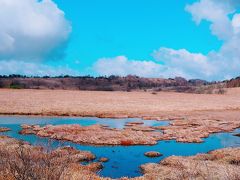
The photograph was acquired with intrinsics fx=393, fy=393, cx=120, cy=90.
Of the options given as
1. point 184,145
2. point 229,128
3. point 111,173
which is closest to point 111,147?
point 184,145

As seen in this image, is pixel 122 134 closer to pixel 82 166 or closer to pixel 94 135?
pixel 94 135

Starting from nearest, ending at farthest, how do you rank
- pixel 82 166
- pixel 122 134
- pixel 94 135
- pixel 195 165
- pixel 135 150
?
pixel 195 165 < pixel 82 166 < pixel 135 150 < pixel 94 135 < pixel 122 134

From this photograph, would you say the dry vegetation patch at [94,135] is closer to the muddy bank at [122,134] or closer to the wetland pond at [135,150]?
the muddy bank at [122,134]

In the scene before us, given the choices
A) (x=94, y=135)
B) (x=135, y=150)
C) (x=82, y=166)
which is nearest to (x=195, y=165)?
(x=82, y=166)

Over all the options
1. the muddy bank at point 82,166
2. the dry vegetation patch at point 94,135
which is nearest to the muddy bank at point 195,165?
the muddy bank at point 82,166

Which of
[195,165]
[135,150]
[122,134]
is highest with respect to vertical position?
[122,134]

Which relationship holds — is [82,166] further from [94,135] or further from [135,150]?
[94,135]

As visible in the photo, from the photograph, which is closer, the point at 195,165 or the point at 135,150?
the point at 195,165

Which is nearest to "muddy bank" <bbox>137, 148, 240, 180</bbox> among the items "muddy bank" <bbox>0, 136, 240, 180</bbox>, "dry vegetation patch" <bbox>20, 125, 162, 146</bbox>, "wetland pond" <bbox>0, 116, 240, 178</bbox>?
"muddy bank" <bbox>0, 136, 240, 180</bbox>

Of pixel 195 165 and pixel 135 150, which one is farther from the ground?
pixel 195 165

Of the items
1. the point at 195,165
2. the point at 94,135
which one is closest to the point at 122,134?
the point at 94,135

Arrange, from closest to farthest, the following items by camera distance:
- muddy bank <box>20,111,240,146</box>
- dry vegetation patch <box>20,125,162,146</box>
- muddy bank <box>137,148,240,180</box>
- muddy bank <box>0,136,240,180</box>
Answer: muddy bank <box>0,136,240,180</box> → muddy bank <box>137,148,240,180</box> → dry vegetation patch <box>20,125,162,146</box> → muddy bank <box>20,111,240,146</box>

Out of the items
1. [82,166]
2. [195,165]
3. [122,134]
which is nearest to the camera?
[195,165]

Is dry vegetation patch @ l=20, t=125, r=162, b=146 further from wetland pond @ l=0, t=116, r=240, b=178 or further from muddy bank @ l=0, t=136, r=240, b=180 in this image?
muddy bank @ l=0, t=136, r=240, b=180
